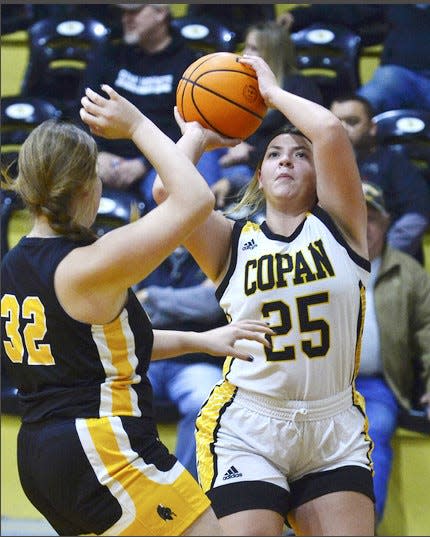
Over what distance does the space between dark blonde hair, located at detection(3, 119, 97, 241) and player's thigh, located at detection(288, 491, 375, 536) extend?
3.73 feet

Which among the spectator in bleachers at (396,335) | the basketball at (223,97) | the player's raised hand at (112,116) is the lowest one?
the spectator in bleachers at (396,335)

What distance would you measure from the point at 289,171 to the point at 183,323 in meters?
2.25

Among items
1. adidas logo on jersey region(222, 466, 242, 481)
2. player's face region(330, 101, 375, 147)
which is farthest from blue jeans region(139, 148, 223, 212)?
adidas logo on jersey region(222, 466, 242, 481)

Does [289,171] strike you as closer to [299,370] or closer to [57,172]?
[299,370]

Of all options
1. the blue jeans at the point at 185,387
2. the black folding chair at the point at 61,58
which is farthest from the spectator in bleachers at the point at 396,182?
the black folding chair at the point at 61,58

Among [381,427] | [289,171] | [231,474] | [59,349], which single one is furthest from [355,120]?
[59,349]

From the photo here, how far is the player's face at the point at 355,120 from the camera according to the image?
5.35 metres

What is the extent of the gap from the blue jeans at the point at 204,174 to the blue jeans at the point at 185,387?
3.31ft

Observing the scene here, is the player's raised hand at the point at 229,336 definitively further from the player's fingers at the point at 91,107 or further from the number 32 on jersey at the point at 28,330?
A: the player's fingers at the point at 91,107

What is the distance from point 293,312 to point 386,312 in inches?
85.5

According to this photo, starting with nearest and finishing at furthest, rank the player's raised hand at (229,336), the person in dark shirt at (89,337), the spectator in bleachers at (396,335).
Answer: the person in dark shirt at (89,337) → the player's raised hand at (229,336) → the spectator in bleachers at (396,335)

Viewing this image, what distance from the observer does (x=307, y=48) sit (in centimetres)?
598

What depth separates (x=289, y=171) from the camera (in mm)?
3074

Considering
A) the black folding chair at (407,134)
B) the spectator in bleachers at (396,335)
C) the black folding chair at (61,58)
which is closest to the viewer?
the spectator in bleachers at (396,335)
